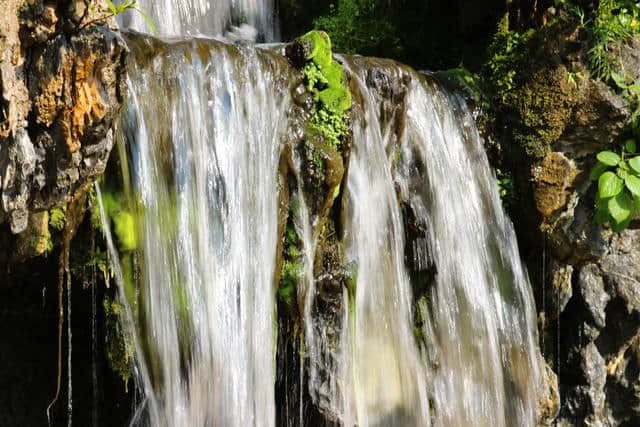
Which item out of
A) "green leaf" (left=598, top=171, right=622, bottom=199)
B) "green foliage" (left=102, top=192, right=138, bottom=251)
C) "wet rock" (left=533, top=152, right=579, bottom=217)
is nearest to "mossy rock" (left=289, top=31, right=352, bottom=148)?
"green foliage" (left=102, top=192, right=138, bottom=251)

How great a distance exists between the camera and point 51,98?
2.89 m

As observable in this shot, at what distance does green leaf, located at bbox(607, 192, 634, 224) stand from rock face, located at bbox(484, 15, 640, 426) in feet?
1.31

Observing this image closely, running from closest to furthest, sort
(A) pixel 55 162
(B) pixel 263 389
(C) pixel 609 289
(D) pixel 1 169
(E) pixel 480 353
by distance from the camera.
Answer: (D) pixel 1 169 → (A) pixel 55 162 → (B) pixel 263 389 → (E) pixel 480 353 → (C) pixel 609 289

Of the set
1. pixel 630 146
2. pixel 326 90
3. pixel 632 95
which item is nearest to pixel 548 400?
pixel 630 146

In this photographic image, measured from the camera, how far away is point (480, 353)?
528 cm

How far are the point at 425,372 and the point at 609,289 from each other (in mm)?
1919

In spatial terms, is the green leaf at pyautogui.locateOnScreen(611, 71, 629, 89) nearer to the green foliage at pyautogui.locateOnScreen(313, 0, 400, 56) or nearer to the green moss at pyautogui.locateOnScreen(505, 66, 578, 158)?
the green moss at pyautogui.locateOnScreen(505, 66, 578, 158)

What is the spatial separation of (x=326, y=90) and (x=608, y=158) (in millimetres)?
2134

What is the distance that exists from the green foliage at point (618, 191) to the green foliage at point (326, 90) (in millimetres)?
1950

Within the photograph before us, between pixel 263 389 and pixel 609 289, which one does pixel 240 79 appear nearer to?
pixel 263 389

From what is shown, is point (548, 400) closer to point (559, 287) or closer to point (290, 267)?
point (559, 287)

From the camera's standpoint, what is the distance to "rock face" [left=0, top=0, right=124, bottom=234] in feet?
8.90

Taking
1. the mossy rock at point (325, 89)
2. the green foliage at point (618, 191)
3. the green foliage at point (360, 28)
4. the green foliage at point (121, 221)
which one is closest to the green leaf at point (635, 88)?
the green foliage at point (618, 191)

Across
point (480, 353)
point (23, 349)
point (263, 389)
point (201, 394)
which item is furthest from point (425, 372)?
point (23, 349)
